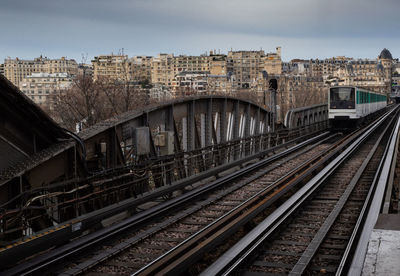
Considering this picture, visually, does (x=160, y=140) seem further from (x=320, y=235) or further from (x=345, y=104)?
(x=345, y=104)

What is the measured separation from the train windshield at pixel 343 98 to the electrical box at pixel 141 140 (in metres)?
25.2

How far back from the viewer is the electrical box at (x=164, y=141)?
46.3 ft

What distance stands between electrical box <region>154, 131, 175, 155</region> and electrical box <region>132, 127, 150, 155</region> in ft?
2.98

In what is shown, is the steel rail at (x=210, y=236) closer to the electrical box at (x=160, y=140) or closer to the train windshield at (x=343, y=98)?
the electrical box at (x=160, y=140)

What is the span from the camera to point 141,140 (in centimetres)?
1297

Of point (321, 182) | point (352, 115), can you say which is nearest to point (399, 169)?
point (321, 182)

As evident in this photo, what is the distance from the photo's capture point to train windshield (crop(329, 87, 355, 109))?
35.6 meters

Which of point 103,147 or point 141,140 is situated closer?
point 103,147

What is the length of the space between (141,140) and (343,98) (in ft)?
83.6

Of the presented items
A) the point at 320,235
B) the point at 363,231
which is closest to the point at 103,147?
the point at 320,235

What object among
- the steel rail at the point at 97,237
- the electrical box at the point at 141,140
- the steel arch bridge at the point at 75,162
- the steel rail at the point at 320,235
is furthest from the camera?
the electrical box at the point at 141,140

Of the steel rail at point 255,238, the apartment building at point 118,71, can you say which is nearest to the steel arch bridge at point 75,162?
the steel rail at point 255,238

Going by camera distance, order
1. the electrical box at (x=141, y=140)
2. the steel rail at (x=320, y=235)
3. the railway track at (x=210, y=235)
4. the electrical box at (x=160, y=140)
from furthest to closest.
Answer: the electrical box at (x=160, y=140)
the electrical box at (x=141, y=140)
the steel rail at (x=320, y=235)
the railway track at (x=210, y=235)

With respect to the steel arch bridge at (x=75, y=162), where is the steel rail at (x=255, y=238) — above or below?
below
